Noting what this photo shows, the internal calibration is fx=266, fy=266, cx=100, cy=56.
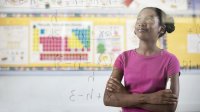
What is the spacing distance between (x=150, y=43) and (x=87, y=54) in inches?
32.7

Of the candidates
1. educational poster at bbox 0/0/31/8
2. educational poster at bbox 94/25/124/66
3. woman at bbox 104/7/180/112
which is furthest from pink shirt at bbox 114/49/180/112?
educational poster at bbox 0/0/31/8

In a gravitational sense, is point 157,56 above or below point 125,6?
below

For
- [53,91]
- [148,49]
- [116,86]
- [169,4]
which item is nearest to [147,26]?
[148,49]

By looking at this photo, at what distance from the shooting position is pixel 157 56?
1.40m

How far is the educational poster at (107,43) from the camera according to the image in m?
2.19

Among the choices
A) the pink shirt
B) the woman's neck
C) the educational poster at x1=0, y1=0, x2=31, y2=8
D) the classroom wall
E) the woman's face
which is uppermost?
the educational poster at x1=0, y1=0, x2=31, y2=8

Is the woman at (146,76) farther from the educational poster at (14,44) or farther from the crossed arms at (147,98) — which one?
the educational poster at (14,44)

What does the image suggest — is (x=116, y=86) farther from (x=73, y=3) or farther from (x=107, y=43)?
(x=73, y=3)

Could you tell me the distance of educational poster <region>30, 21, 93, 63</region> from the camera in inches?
84.8

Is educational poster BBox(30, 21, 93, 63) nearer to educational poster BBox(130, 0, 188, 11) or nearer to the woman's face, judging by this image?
educational poster BBox(130, 0, 188, 11)

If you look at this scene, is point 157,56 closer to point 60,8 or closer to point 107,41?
point 107,41

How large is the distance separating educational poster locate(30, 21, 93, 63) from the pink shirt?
2.65ft

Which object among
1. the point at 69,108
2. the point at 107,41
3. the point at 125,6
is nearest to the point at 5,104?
the point at 69,108

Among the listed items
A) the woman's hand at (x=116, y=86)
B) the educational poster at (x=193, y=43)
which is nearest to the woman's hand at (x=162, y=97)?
the woman's hand at (x=116, y=86)
